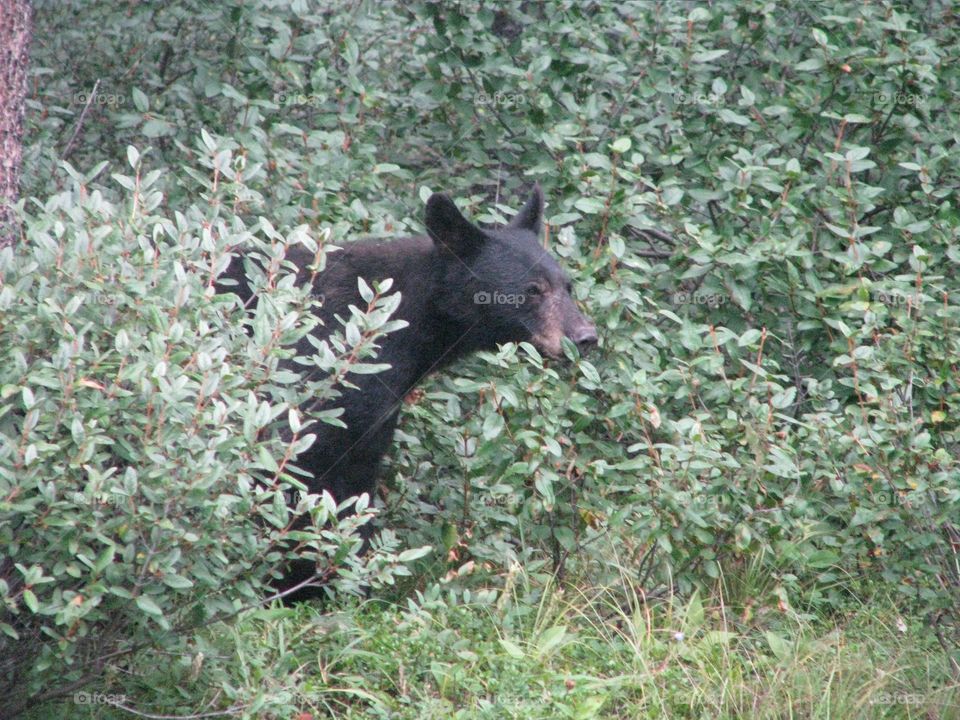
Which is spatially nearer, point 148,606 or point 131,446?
point 148,606

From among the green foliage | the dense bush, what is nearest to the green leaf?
the green foliage

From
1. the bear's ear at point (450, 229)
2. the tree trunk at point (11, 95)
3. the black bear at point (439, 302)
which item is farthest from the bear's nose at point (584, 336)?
the tree trunk at point (11, 95)

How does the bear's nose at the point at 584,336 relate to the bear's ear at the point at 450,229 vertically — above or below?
below

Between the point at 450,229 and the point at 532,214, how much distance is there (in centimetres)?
57

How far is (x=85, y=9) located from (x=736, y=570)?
5.38 m

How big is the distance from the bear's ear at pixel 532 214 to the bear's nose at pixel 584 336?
0.86 m

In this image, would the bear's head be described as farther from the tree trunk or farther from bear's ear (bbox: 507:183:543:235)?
the tree trunk

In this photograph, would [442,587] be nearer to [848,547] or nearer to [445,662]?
[445,662]

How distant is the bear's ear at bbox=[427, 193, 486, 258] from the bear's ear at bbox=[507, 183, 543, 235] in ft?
1.17

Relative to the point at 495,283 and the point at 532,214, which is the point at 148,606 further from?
the point at 532,214

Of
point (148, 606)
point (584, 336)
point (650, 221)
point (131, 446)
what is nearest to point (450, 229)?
point (584, 336)

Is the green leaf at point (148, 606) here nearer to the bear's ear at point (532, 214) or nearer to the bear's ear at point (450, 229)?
the bear's ear at point (450, 229)

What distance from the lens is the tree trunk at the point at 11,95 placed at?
484cm

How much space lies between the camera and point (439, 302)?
231 inches
